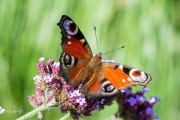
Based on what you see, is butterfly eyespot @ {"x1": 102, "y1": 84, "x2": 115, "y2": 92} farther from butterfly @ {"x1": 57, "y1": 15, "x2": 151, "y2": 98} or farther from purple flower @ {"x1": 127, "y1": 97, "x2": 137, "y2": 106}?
purple flower @ {"x1": 127, "y1": 97, "x2": 137, "y2": 106}

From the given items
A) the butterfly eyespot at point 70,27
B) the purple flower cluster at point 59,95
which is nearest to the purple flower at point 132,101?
the purple flower cluster at point 59,95

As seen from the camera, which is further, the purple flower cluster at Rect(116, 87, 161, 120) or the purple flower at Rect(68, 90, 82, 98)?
the purple flower cluster at Rect(116, 87, 161, 120)

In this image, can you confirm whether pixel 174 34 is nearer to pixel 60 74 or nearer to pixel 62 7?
pixel 62 7

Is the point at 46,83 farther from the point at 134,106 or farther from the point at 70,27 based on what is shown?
the point at 134,106

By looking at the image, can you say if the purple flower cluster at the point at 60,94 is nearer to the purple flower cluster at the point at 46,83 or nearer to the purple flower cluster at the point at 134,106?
the purple flower cluster at the point at 46,83

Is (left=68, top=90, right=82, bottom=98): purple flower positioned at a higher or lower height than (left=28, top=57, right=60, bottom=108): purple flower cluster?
lower

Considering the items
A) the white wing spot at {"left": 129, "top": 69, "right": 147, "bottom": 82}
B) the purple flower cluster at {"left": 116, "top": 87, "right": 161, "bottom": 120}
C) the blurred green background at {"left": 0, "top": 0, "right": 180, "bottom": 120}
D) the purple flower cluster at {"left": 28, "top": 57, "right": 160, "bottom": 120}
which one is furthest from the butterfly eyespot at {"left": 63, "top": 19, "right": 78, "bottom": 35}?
the blurred green background at {"left": 0, "top": 0, "right": 180, "bottom": 120}
